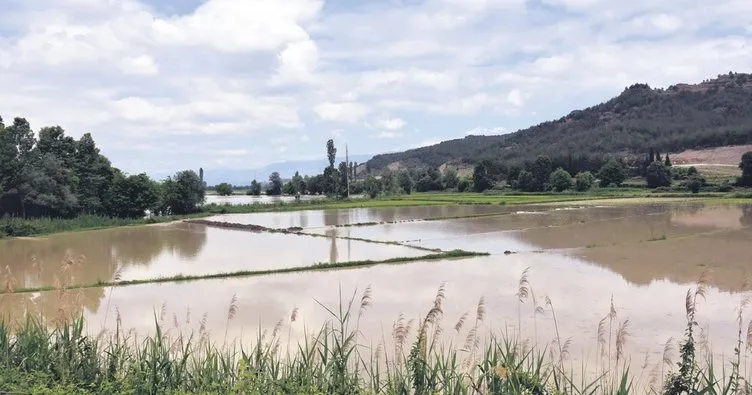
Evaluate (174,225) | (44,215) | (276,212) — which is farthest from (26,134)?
(276,212)

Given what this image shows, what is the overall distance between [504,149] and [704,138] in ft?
120

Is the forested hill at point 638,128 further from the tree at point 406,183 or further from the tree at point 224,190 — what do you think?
the tree at point 224,190

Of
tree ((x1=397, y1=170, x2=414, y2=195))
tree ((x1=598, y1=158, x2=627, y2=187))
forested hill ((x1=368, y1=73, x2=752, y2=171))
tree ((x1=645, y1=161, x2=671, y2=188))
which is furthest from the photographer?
forested hill ((x1=368, y1=73, x2=752, y2=171))

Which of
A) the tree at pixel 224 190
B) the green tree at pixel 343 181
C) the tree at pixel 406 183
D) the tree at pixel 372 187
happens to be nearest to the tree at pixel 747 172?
the tree at pixel 372 187

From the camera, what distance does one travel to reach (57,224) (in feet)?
110

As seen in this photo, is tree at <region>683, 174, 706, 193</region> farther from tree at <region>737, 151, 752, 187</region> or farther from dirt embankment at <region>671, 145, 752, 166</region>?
dirt embankment at <region>671, 145, 752, 166</region>

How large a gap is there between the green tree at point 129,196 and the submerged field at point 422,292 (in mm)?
6511

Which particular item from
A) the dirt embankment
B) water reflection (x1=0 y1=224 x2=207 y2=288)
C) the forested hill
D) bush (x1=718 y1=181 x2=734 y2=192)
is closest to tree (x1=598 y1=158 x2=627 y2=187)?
bush (x1=718 y1=181 x2=734 y2=192)

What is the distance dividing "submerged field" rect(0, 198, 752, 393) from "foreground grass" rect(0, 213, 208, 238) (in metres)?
1.99

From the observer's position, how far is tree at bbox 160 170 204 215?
45.3 metres

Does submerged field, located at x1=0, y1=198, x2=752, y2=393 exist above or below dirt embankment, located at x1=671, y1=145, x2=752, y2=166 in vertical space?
below

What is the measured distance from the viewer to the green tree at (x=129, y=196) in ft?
131

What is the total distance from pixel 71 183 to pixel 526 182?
47025mm

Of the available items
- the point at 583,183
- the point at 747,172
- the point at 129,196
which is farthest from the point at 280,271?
the point at 583,183
